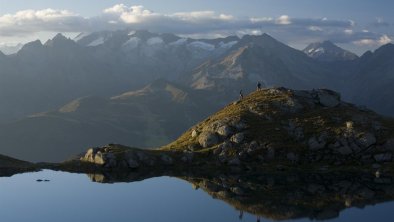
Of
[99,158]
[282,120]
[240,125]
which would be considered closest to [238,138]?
[240,125]

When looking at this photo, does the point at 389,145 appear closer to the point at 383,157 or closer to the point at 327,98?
the point at 383,157

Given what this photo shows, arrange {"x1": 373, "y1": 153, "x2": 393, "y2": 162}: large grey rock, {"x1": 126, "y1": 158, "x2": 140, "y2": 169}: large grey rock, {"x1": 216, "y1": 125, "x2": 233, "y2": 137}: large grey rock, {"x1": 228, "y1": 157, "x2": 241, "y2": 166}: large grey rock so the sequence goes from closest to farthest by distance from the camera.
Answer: {"x1": 126, "y1": 158, "x2": 140, "y2": 169}: large grey rock < {"x1": 373, "y1": 153, "x2": 393, "y2": 162}: large grey rock < {"x1": 228, "y1": 157, "x2": 241, "y2": 166}: large grey rock < {"x1": 216, "y1": 125, "x2": 233, "y2": 137}: large grey rock

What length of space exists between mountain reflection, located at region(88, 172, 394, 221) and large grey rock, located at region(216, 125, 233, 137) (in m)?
22.2

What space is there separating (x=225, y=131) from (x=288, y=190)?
143 ft

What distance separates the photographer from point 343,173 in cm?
12825

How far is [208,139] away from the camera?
491 ft

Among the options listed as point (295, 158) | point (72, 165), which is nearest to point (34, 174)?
point (72, 165)

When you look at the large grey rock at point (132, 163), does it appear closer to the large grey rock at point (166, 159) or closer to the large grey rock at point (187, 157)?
the large grey rock at point (166, 159)

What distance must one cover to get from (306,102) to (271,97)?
12.6 metres

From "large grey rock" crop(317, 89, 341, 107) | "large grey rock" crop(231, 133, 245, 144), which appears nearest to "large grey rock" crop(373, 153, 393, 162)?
"large grey rock" crop(317, 89, 341, 107)

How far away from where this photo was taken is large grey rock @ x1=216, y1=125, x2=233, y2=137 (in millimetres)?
150125

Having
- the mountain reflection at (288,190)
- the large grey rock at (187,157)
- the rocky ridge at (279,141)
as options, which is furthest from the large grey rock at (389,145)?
the large grey rock at (187,157)

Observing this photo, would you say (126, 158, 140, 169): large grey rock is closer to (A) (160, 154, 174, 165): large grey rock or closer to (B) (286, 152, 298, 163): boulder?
(A) (160, 154, 174, 165): large grey rock

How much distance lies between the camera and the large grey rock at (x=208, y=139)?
149m
